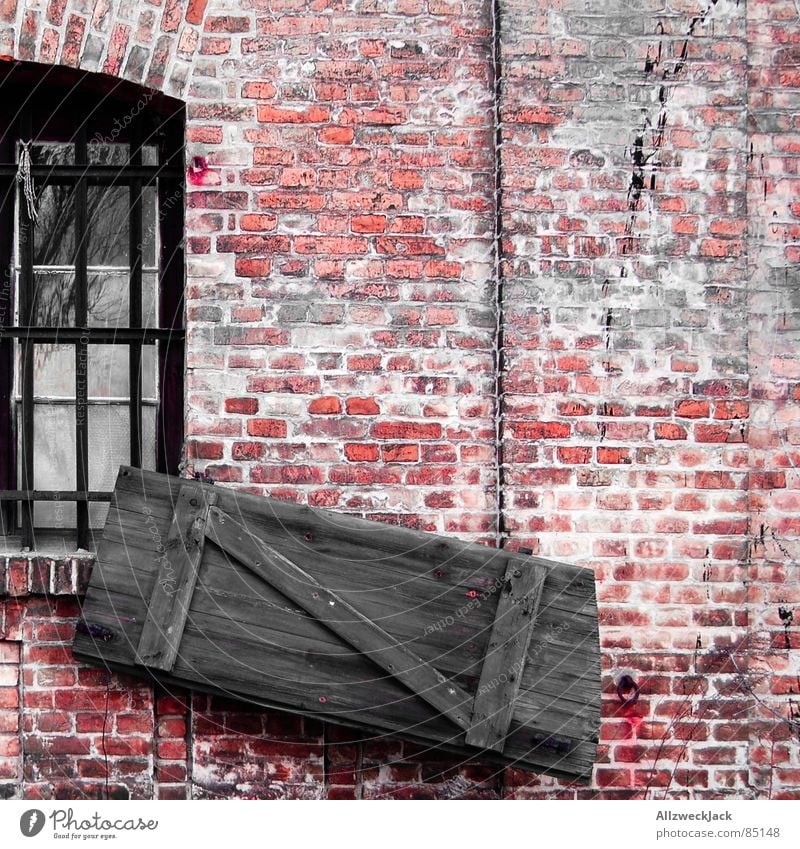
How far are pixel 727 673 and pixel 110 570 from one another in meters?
2.35

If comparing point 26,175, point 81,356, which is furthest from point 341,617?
point 26,175

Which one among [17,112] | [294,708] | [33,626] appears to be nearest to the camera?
[294,708]

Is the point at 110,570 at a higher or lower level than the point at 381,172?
lower

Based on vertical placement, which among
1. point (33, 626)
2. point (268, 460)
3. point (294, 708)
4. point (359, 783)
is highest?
point (268, 460)

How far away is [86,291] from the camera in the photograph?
11.9 feet

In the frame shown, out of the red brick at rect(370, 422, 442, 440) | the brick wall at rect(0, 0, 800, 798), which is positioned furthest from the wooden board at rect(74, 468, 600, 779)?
the red brick at rect(370, 422, 442, 440)

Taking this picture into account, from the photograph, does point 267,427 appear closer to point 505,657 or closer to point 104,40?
point 505,657

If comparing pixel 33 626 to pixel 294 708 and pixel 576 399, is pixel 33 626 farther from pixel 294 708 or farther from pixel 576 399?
pixel 576 399

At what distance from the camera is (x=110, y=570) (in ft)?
10.5

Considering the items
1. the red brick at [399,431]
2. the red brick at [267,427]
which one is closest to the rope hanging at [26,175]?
the red brick at [267,427]

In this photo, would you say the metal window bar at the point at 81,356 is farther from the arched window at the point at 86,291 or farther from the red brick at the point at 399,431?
the red brick at the point at 399,431

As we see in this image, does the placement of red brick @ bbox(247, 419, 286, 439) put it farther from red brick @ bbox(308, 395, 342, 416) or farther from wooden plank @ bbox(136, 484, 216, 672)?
wooden plank @ bbox(136, 484, 216, 672)

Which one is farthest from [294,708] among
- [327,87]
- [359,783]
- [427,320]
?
[327,87]
